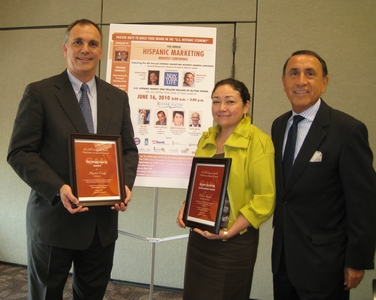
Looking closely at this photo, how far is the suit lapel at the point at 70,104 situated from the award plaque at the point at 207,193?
0.64 meters

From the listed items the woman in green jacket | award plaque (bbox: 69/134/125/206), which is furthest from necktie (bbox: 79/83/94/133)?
the woman in green jacket

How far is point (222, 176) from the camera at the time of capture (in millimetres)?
1421

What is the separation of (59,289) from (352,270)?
1487 mm

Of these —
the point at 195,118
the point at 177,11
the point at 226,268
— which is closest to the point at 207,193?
the point at 226,268

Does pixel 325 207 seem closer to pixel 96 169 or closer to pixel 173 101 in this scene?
pixel 96 169

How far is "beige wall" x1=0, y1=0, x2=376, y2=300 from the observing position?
2738mm

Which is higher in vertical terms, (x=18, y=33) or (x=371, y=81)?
(x=18, y=33)

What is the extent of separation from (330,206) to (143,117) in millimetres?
1623

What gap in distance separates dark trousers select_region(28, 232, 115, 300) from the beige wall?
4.66 feet

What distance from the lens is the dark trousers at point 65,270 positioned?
1511 mm

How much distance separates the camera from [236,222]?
1.41 metres

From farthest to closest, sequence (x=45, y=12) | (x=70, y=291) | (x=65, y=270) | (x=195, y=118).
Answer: (x=45, y=12) → (x=70, y=291) → (x=195, y=118) → (x=65, y=270)

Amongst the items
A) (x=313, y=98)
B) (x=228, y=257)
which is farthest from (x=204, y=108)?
(x=228, y=257)

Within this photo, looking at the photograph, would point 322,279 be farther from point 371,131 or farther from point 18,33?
point 18,33
